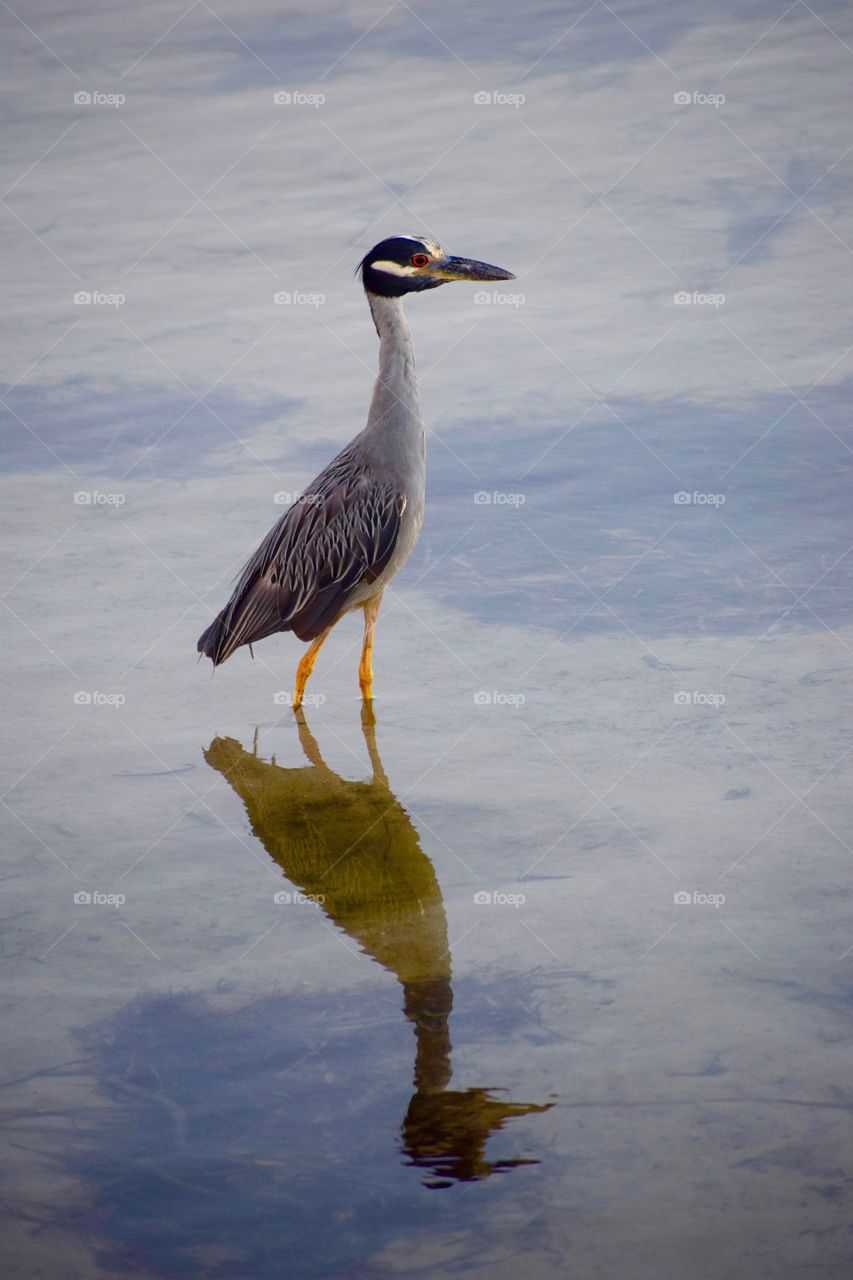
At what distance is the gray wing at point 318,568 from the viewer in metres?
8.41

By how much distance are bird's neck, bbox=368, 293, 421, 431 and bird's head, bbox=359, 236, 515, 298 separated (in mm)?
85

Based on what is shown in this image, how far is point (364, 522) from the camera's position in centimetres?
843

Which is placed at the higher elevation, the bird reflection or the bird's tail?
the bird's tail

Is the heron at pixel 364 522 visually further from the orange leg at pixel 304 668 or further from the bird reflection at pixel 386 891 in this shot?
the bird reflection at pixel 386 891

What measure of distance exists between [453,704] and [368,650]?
0.54 metres

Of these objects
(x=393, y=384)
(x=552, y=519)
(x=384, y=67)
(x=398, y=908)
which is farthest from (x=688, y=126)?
(x=398, y=908)

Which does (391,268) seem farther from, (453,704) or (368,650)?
(453,704)

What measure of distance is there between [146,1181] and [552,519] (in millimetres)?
5889

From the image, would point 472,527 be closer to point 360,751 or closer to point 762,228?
point 360,751

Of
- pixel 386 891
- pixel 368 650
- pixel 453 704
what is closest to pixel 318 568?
pixel 368 650

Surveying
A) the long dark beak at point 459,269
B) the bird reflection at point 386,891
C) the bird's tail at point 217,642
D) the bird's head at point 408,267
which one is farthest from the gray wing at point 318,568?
the long dark beak at point 459,269

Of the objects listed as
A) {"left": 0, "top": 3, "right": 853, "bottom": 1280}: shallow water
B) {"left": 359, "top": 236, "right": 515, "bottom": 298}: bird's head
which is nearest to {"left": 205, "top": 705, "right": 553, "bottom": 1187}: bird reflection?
{"left": 0, "top": 3, "right": 853, "bottom": 1280}: shallow water

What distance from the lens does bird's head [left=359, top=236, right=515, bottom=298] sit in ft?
28.1

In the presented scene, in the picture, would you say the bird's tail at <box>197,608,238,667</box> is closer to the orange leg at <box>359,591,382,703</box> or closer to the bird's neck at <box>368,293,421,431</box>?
the orange leg at <box>359,591,382,703</box>
